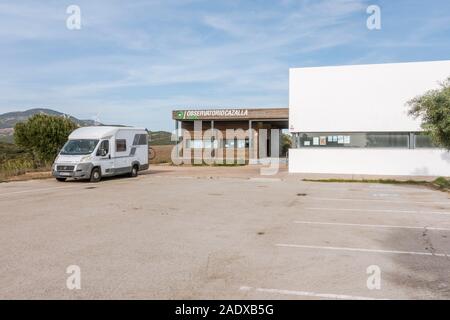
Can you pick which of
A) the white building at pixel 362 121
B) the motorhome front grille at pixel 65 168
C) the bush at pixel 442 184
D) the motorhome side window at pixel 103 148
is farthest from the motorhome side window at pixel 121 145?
the bush at pixel 442 184

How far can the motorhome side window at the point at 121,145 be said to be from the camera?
2022 centimetres

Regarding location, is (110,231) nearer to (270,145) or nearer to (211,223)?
(211,223)

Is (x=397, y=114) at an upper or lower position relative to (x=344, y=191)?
upper

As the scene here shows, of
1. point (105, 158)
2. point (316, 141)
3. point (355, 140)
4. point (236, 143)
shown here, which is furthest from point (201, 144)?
point (105, 158)

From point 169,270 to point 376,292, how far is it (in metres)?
2.59

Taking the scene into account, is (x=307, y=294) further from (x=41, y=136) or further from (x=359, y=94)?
(x=41, y=136)

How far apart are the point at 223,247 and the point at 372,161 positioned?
708 inches

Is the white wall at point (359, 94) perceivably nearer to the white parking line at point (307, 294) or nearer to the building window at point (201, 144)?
the building window at point (201, 144)

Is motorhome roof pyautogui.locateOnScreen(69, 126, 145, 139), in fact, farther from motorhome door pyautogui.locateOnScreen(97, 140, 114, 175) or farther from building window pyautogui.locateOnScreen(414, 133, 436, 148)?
building window pyautogui.locateOnScreen(414, 133, 436, 148)

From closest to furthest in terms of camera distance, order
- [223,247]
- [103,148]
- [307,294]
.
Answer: [307,294], [223,247], [103,148]

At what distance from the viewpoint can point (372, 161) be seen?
22797 mm

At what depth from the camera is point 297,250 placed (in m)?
6.72

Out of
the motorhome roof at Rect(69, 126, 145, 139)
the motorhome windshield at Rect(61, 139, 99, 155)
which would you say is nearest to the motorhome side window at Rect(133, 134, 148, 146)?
the motorhome roof at Rect(69, 126, 145, 139)
